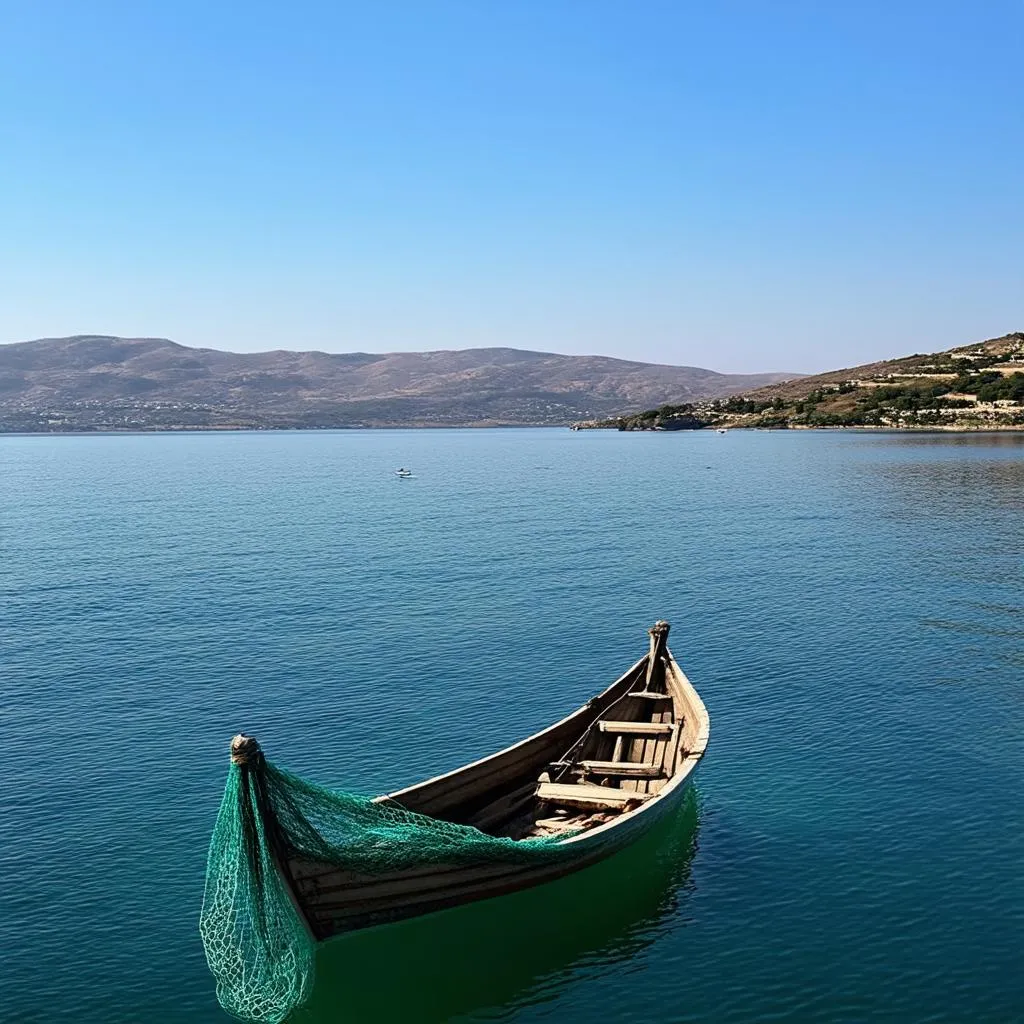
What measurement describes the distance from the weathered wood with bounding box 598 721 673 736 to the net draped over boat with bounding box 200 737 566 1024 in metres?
7.11

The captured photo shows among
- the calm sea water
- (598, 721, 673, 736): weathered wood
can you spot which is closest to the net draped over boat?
the calm sea water

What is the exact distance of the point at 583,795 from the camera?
2570 cm

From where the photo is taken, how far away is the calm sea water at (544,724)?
69.8ft

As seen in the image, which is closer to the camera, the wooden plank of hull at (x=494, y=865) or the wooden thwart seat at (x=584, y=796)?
the wooden plank of hull at (x=494, y=865)

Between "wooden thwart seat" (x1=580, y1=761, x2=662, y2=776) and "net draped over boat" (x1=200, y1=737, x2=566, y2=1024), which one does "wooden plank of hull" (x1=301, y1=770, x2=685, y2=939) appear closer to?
"net draped over boat" (x1=200, y1=737, x2=566, y2=1024)

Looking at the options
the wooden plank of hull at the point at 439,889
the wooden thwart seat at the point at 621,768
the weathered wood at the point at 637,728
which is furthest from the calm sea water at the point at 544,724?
the weathered wood at the point at 637,728

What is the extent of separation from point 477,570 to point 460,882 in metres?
47.7

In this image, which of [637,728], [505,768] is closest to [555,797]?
[505,768]

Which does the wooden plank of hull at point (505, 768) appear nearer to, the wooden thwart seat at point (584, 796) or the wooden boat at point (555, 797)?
the wooden boat at point (555, 797)

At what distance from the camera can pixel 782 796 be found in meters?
29.8

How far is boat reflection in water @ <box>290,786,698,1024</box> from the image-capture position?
20609 millimetres

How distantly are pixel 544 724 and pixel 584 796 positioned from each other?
1065 centimetres

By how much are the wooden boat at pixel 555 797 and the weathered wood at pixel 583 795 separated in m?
0.03

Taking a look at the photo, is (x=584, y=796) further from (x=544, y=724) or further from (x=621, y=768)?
(x=544, y=724)
